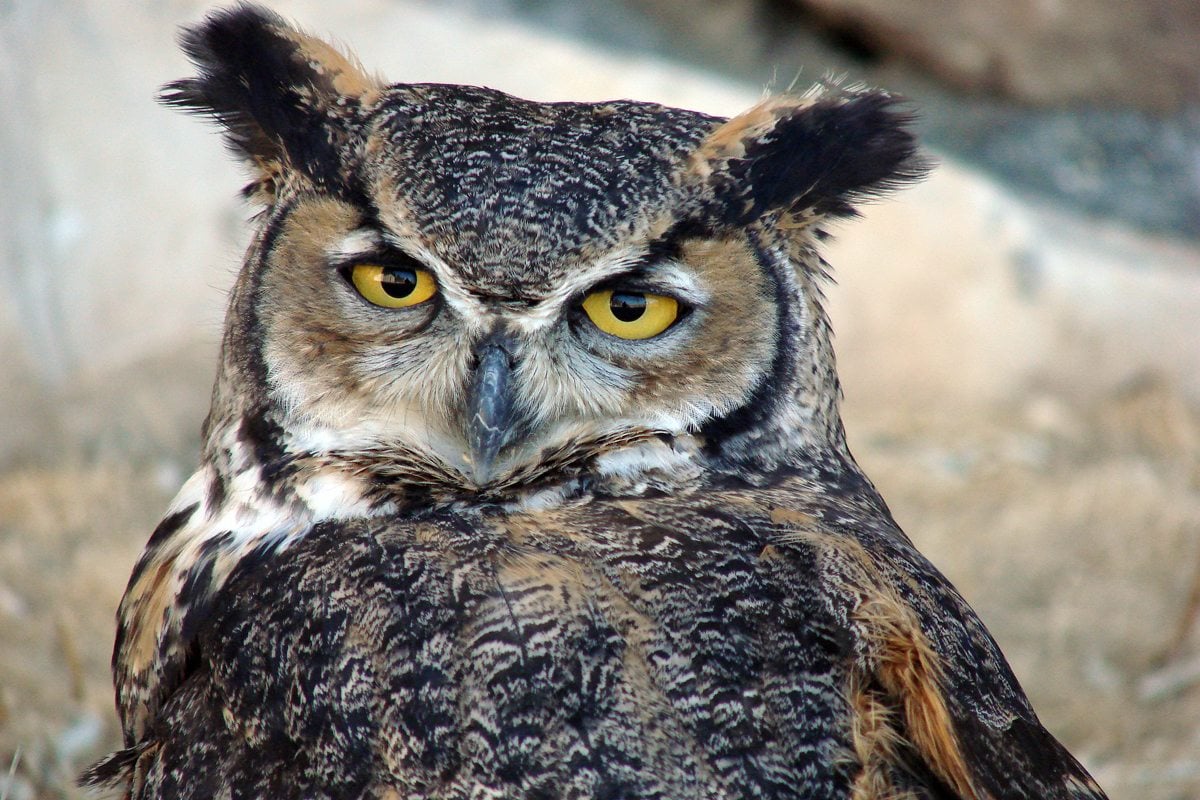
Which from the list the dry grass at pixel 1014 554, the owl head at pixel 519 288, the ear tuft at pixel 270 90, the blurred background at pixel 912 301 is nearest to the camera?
the owl head at pixel 519 288

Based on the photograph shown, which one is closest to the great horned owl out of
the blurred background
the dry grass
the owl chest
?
the owl chest

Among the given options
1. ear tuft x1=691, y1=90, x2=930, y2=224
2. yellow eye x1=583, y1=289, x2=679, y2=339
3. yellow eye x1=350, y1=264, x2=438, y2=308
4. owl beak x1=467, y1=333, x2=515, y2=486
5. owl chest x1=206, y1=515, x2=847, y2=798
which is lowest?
owl chest x1=206, y1=515, x2=847, y2=798

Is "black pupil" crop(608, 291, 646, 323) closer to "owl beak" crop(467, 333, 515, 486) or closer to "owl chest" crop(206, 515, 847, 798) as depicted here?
"owl beak" crop(467, 333, 515, 486)

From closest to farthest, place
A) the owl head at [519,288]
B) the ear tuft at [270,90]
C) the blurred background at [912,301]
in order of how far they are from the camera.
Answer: the owl head at [519,288] < the ear tuft at [270,90] < the blurred background at [912,301]

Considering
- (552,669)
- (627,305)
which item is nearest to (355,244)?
(627,305)

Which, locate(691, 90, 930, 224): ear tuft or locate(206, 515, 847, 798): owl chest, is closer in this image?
locate(206, 515, 847, 798): owl chest

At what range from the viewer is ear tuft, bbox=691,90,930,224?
158 centimetres

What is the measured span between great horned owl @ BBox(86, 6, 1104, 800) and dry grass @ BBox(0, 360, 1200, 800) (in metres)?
1.24

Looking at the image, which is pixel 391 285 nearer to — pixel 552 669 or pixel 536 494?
pixel 536 494

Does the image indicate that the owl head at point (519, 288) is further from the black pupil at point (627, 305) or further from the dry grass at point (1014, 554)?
the dry grass at point (1014, 554)

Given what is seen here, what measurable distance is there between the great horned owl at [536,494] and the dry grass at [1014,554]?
48.7 inches

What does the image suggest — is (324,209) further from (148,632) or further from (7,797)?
(7,797)

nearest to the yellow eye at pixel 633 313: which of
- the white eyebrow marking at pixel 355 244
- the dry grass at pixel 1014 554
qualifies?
the white eyebrow marking at pixel 355 244

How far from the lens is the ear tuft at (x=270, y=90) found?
5.32 ft
